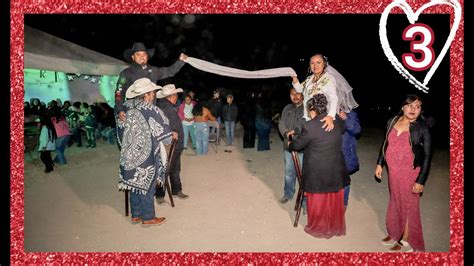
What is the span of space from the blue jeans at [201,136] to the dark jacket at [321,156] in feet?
18.2

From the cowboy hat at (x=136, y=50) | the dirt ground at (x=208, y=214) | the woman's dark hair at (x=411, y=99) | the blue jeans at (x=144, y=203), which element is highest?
the cowboy hat at (x=136, y=50)

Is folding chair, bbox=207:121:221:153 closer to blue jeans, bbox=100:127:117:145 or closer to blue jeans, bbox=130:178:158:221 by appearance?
blue jeans, bbox=100:127:117:145

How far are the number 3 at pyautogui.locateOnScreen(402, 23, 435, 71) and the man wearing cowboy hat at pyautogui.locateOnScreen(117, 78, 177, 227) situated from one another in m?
3.32

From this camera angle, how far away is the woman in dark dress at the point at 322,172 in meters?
4.11

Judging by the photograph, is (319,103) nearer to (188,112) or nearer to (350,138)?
(350,138)

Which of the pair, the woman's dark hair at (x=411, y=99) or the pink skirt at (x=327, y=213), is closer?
the woman's dark hair at (x=411, y=99)

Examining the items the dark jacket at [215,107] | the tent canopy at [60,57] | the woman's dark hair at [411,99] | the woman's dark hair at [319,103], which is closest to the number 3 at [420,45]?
the woman's dark hair at [411,99]

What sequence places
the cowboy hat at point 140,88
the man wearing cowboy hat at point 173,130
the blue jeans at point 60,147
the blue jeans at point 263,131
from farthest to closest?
the blue jeans at point 263,131 → the blue jeans at point 60,147 → the man wearing cowboy hat at point 173,130 → the cowboy hat at point 140,88

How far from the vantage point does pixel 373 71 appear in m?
21.8

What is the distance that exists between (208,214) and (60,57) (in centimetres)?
834

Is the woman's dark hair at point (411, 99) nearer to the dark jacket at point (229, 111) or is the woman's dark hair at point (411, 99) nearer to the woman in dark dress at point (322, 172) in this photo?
the woman in dark dress at point (322, 172)

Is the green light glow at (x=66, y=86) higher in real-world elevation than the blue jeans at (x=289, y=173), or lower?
higher

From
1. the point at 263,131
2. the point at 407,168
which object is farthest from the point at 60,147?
the point at 407,168

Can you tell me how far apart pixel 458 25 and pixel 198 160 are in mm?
6542
